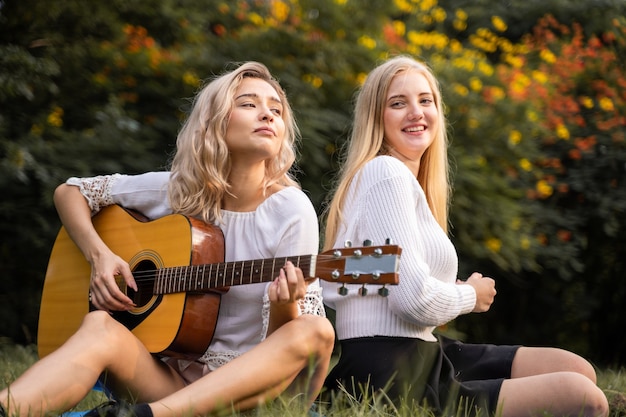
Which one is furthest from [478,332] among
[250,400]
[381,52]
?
[250,400]

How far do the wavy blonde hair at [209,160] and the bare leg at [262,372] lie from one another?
1.82 feet

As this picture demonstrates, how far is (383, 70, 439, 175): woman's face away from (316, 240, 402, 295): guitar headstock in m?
0.69

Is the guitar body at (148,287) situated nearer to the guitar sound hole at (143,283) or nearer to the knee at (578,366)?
the guitar sound hole at (143,283)

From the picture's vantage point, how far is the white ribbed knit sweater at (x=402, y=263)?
2.41m

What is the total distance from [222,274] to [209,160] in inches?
18.2

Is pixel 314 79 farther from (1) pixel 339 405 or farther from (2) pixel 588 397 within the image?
(2) pixel 588 397

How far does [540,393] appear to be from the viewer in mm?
2340

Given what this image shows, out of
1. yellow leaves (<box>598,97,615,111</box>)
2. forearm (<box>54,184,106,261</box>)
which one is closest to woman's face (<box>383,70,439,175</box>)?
forearm (<box>54,184,106,261</box>)

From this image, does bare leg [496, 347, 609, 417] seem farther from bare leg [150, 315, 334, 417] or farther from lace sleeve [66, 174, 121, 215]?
lace sleeve [66, 174, 121, 215]

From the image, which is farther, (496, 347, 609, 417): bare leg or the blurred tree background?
the blurred tree background

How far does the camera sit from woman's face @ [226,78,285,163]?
2.72 metres

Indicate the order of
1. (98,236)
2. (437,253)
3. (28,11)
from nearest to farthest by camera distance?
(437,253) < (98,236) < (28,11)

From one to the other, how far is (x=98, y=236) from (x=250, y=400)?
904 millimetres

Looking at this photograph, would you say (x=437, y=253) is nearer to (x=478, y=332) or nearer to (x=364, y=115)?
(x=364, y=115)
